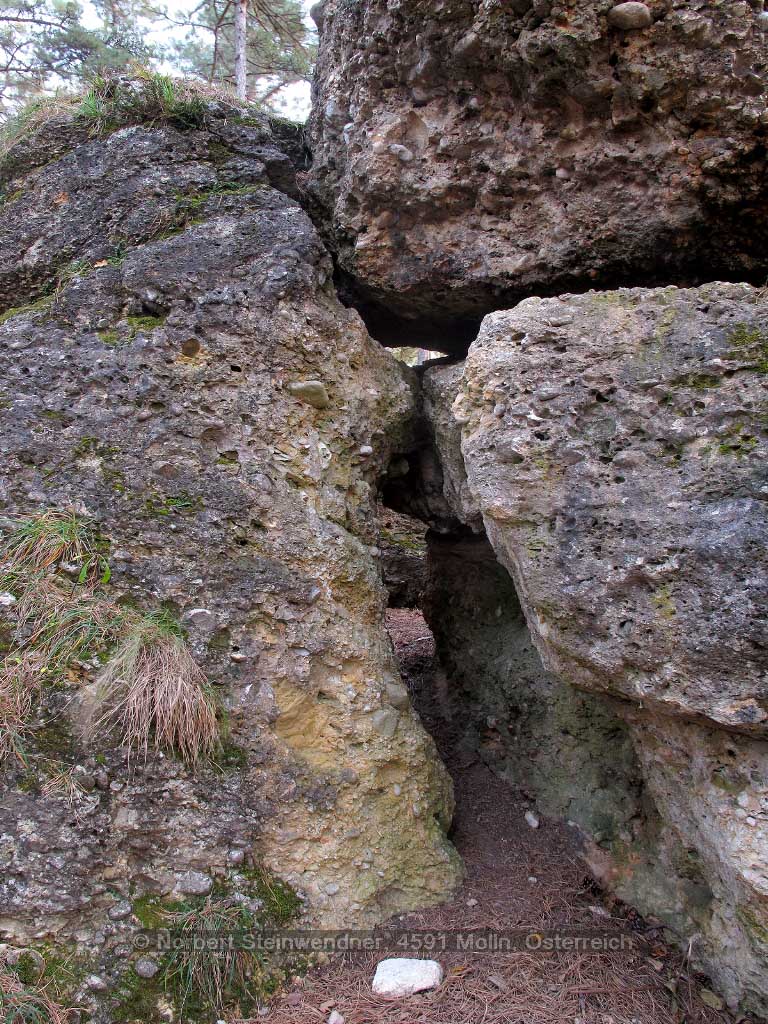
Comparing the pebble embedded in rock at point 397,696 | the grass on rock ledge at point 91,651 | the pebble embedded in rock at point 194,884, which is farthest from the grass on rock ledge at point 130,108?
the pebble embedded in rock at point 194,884

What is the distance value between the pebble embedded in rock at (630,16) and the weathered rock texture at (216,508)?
1.67m

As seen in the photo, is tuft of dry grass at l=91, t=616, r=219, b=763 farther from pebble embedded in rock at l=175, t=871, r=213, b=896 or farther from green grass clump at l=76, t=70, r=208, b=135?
green grass clump at l=76, t=70, r=208, b=135

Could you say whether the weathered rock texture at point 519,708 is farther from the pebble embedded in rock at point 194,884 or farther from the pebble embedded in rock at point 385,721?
the pebble embedded in rock at point 194,884

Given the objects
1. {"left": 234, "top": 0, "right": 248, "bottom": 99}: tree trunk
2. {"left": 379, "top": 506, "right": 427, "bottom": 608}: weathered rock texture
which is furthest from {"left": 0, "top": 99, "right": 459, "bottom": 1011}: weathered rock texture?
{"left": 234, "top": 0, "right": 248, "bottom": 99}: tree trunk

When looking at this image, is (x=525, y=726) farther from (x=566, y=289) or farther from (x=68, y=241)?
(x=68, y=241)

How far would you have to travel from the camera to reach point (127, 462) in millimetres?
3025

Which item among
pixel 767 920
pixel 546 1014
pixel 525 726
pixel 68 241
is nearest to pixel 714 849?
pixel 767 920

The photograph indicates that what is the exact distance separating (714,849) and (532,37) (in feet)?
11.0

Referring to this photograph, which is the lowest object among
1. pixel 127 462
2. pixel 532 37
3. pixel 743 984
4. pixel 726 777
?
pixel 743 984

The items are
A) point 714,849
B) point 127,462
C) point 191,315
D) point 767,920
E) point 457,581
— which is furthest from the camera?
point 457,581

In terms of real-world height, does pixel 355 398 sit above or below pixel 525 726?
above

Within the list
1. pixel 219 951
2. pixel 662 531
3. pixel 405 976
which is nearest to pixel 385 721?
pixel 405 976

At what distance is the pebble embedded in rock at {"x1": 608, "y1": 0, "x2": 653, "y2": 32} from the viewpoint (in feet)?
8.59

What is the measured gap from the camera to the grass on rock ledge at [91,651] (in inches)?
102
